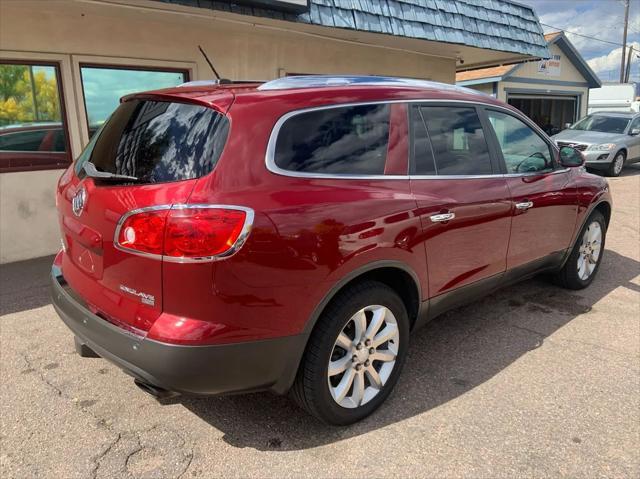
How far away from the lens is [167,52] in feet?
21.5

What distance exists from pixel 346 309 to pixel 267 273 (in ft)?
1.79

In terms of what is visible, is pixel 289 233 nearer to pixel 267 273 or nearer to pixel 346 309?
pixel 267 273

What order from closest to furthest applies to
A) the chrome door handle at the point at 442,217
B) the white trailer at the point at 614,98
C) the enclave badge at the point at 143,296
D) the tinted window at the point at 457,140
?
the enclave badge at the point at 143,296 → the chrome door handle at the point at 442,217 → the tinted window at the point at 457,140 → the white trailer at the point at 614,98

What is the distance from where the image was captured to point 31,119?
19.5 ft

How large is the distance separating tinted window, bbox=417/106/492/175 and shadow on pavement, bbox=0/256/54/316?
3.61 m

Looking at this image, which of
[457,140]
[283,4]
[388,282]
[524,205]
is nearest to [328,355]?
[388,282]

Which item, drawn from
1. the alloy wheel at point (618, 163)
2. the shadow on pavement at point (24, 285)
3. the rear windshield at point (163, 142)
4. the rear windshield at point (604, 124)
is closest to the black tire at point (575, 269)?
the rear windshield at point (163, 142)

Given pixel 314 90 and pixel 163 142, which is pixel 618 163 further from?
pixel 163 142

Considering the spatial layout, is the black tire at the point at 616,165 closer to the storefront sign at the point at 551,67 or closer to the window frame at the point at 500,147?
the storefront sign at the point at 551,67

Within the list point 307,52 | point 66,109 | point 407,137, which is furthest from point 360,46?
point 407,137

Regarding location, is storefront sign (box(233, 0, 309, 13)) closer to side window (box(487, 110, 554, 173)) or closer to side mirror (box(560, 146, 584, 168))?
side window (box(487, 110, 554, 173))

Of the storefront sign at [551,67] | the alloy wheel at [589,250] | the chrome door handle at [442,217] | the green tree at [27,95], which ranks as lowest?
the alloy wheel at [589,250]

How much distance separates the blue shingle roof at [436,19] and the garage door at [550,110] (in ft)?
38.5

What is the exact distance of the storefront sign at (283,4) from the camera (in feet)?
18.5
